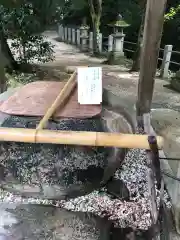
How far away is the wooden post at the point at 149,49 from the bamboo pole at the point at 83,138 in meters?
1.06

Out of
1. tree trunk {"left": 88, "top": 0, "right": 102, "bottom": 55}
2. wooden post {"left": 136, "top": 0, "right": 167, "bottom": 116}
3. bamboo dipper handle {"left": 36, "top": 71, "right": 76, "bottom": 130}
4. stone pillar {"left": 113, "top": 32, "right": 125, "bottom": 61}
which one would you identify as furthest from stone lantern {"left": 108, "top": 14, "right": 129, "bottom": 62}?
bamboo dipper handle {"left": 36, "top": 71, "right": 76, "bottom": 130}

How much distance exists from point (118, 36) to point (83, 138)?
6.90 m

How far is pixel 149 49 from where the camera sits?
2.13 meters

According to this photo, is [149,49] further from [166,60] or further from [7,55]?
[166,60]

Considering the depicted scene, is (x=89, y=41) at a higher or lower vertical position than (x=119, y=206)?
higher

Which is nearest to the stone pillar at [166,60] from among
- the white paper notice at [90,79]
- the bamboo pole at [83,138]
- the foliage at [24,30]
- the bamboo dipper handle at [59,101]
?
the foliage at [24,30]

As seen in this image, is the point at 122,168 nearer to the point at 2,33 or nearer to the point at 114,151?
the point at 114,151

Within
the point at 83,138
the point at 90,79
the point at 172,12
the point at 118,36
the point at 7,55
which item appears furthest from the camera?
the point at 172,12

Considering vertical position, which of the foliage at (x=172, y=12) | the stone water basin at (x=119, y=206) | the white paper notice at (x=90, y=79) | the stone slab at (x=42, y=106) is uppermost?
the foliage at (x=172, y=12)

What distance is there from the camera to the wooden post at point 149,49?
1.93 meters

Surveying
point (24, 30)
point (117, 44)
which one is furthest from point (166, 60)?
point (24, 30)

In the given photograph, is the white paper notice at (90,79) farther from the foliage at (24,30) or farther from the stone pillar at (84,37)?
the stone pillar at (84,37)

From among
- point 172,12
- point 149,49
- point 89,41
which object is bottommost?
point 89,41

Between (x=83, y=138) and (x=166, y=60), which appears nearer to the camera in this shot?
(x=83, y=138)
